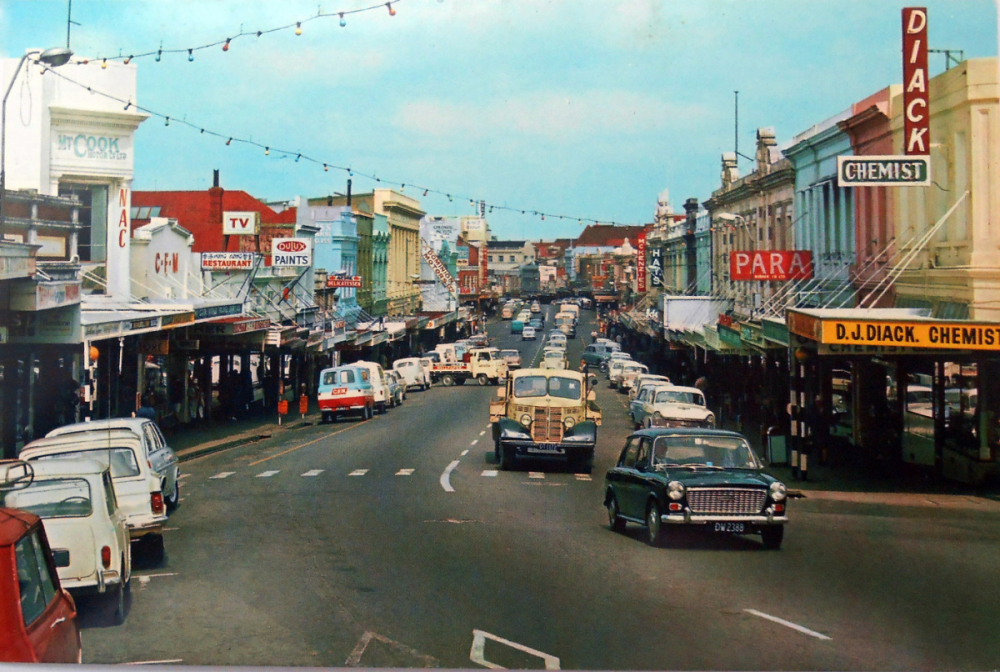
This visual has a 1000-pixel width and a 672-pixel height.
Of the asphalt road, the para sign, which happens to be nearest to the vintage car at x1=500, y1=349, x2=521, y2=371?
the para sign

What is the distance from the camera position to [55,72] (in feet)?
38.2

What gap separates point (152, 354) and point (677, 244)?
50.5 m

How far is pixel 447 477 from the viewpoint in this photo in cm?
2170

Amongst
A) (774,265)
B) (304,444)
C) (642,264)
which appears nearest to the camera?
(774,265)

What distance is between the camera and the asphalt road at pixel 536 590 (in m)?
7.99

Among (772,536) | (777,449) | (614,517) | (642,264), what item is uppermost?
(642,264)

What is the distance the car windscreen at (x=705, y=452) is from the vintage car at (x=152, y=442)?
6510 mm

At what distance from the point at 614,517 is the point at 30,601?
9.81 m

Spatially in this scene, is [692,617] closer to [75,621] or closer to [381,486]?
[75,621]

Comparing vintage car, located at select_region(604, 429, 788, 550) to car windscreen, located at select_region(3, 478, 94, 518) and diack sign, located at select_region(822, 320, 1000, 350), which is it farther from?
car windscreen, located at select_region(3, 478, 94, 518)

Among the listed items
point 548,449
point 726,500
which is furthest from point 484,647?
point 548,449

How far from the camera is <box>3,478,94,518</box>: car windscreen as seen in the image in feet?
31.2

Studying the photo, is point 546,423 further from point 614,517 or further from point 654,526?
point 654,526

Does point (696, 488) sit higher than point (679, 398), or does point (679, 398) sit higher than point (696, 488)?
point (679, 398)
